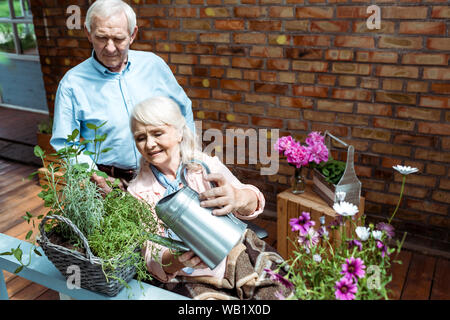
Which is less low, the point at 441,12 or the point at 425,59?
the point at 441,12

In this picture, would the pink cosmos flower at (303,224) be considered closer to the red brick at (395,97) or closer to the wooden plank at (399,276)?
the wooden plank at (399,276)

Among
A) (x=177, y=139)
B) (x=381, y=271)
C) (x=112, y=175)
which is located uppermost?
(x=177, y=139)

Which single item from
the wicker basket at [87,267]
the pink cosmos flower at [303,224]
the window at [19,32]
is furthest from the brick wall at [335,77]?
the window at [19,32]

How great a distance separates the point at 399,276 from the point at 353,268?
69.8 inches

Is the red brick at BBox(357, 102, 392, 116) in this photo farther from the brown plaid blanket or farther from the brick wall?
the brown plaid blanket

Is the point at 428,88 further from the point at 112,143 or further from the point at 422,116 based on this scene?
the point at 112,143

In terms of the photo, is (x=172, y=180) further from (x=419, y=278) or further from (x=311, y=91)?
(x=419, y=278)

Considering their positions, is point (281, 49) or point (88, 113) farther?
point (281, 49)

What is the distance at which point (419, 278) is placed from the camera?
92.7 inches

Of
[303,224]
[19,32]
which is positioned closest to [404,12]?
[303,224]

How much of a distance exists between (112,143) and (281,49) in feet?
4.42

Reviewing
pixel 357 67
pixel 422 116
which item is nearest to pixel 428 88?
pixel 422 116

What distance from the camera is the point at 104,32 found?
160 centimetres

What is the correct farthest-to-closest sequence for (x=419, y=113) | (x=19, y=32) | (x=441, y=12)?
(x=19, y=32) < (x=419, y=113) < (x=441, y=12)
